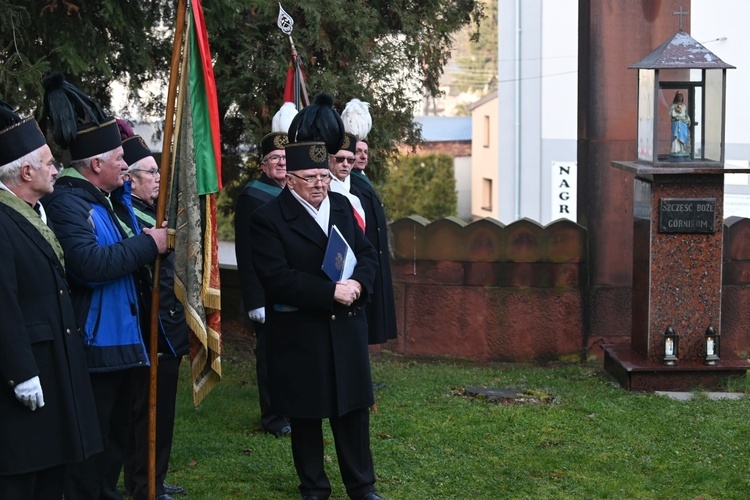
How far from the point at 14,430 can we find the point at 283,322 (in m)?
1.68

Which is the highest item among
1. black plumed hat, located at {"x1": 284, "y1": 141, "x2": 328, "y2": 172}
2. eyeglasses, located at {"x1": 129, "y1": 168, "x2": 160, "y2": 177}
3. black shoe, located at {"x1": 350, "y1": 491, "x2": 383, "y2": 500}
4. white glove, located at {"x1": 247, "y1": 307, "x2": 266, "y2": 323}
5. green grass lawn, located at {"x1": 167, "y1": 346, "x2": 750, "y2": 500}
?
black plumed hat, located at {"x1": 284, "y1": 141, "x2": 328, "y2": 172}

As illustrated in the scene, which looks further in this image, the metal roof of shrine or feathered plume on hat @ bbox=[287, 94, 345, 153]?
the metal roof of shrine

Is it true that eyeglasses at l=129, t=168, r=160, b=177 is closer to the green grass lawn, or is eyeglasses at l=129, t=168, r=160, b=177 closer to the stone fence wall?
the green grass lawn

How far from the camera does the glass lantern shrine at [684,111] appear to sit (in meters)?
8.68

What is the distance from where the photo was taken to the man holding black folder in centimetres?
568


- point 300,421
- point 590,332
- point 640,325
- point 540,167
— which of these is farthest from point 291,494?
point 540,167

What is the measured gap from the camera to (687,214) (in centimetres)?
869

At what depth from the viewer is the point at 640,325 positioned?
898cm

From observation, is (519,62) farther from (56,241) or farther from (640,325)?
(56,241)

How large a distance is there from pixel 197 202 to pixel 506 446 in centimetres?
267

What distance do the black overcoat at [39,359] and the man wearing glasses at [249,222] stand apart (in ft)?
8.74

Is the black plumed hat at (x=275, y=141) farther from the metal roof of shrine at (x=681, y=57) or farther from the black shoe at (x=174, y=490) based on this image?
the metal roof of shrine at (x=681, y=57)

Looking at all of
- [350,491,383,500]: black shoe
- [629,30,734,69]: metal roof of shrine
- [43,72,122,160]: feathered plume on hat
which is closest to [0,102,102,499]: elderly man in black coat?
[43,72,122,160]: feathered plume on hat

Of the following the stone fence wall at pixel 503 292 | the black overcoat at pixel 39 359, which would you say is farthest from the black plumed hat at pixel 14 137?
the stone fence wall at pixel 503 292
